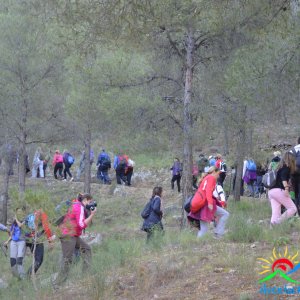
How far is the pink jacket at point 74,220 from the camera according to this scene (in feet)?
30.8

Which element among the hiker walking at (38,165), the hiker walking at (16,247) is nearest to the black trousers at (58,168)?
the hiker walking at (38,165)

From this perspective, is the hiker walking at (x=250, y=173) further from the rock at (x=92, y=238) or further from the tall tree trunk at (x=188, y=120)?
the rock at (x=92, y=238)

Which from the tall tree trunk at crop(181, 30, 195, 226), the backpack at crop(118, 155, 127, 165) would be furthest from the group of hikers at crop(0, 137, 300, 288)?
the backpack at crop(118, 155, 127, 165)

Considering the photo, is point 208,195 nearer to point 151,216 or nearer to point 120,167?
point 151,216

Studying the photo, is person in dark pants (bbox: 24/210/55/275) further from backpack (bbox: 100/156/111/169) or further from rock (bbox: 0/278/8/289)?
backpack (bbox: 100/156/111/169)

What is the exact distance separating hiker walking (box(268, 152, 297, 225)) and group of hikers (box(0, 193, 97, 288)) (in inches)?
126

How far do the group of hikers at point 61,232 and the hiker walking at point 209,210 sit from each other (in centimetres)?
185

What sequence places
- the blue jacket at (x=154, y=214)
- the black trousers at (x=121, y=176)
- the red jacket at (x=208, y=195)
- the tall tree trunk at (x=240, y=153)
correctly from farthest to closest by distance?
the black trousers at (x=121, y=176) → the tall tree trunk at (x=240, y=153) → the blue jacket at (x=154, y=214) → the red jacket at (x=208, y=195)

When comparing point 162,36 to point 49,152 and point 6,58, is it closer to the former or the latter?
point 6,58

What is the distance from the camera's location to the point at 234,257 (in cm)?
800

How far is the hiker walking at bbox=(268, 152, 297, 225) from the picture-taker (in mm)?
10422

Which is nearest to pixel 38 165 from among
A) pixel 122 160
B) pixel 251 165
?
pixel 122 160

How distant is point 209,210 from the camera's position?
10.1 metres

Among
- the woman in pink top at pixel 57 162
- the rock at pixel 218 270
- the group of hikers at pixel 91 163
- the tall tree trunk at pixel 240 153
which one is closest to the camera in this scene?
the rock at pixel 218 270
